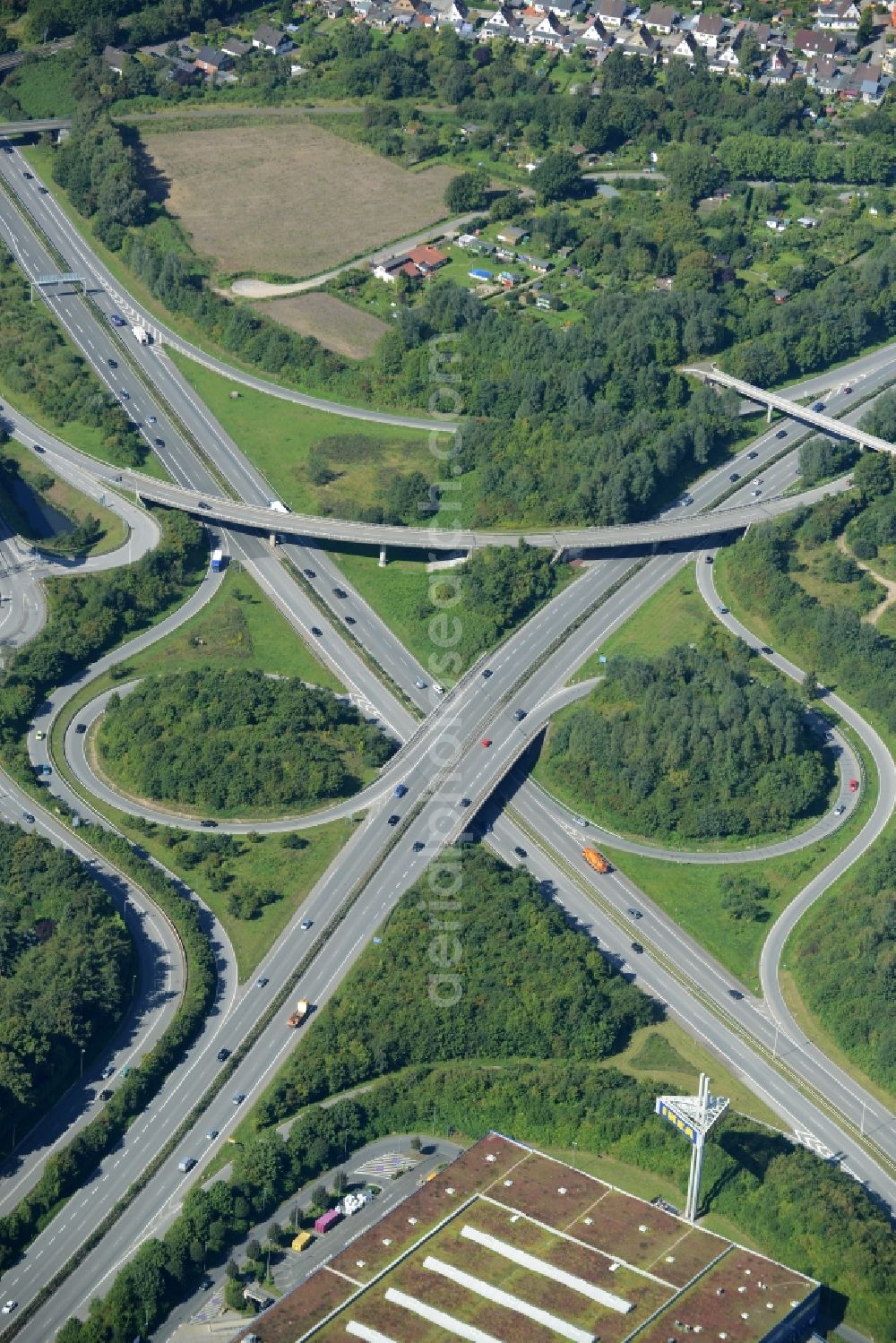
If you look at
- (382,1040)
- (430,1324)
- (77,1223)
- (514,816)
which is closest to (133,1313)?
(77,1223)

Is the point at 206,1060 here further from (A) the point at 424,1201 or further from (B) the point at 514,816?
(B) the point at 514,816

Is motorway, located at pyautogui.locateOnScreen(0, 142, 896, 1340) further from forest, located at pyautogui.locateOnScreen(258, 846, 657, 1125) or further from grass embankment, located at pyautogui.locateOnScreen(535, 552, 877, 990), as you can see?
forest, located at pyautogui.locateOnScreen(258, 846, 657, 1125)

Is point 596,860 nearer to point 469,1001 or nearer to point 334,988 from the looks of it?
point 469,1001

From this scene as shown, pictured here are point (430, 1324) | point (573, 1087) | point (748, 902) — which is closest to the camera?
point (430, 1324)

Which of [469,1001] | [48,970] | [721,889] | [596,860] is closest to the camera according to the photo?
[48,970]

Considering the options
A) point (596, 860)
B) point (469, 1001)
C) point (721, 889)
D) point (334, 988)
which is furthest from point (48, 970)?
point (721, 889)

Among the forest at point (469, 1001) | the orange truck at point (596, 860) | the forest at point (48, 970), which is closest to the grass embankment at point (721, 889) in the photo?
the orange truck at point (596, 860)
